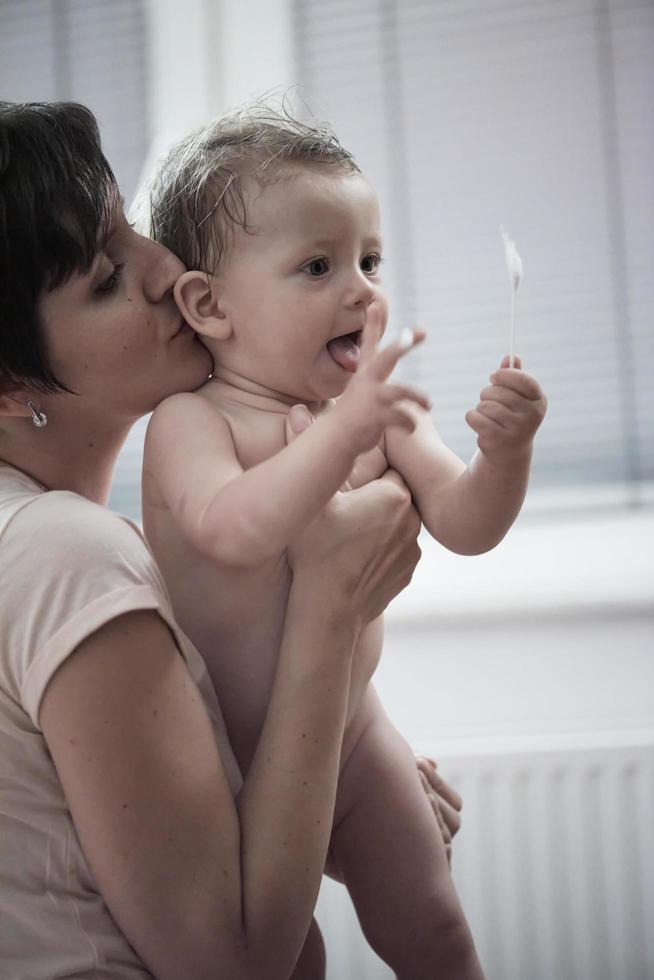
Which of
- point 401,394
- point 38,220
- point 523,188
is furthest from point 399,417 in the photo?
point 523,188

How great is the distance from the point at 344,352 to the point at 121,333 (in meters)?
0.22

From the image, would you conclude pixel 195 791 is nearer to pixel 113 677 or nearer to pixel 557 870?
pixel 113 677

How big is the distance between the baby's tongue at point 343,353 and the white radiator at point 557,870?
1.17m

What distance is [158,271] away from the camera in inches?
38.4

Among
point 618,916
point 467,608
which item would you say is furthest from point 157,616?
point 618,916

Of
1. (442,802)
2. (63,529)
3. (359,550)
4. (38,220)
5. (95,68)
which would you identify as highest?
(95,68)

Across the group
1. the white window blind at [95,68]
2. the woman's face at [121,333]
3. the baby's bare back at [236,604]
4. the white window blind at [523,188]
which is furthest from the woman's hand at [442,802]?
the white window blind at [95,68]

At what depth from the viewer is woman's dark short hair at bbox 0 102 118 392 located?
2.86 ft

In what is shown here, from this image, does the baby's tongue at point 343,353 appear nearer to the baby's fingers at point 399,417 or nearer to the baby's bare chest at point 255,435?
the baby's bare chest at point 255,435

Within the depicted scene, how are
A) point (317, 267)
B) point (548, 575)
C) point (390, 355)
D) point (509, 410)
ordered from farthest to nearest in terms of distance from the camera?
point (548, 575) < point (317, 267) < point (509, 410) < point (390, 355)

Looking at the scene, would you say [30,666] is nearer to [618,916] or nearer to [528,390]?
[528,390]

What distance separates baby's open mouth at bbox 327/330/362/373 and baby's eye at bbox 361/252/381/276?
0.26 ft

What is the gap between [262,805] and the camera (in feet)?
2.80

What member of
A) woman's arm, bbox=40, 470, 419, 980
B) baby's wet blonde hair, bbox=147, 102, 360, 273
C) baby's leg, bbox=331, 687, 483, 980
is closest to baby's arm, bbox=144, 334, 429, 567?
woman's arm, bbox=40, 470, 419, 980
